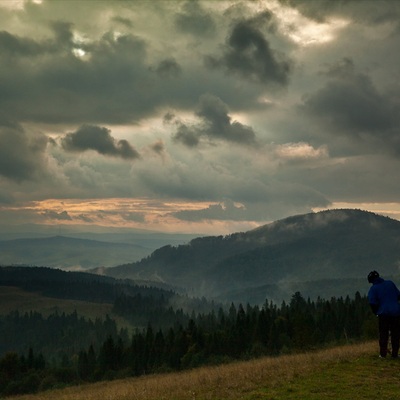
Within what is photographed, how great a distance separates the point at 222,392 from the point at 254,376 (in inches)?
127

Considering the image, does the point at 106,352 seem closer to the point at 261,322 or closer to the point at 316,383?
the point at 261,322

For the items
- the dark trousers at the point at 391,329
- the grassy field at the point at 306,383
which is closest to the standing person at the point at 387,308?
the dark trousers at the point at 391,329

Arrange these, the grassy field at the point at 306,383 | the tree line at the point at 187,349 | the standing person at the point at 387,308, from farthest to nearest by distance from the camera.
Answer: the tree line at the point at 187,349 → the standing person at the point at 387,308 → the grassy field at the point at 306,383

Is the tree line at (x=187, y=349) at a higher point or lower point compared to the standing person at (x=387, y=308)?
lower

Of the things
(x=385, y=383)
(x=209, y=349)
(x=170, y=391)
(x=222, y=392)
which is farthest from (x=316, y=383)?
(x=209, y=349)

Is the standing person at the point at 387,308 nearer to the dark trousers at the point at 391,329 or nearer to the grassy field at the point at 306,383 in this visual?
the dark trousers at the point at 391,329

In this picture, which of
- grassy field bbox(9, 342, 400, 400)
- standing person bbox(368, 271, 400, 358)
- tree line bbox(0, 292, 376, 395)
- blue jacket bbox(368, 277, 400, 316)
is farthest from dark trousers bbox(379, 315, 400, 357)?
tree line bbox(0, 292, 376, 395)

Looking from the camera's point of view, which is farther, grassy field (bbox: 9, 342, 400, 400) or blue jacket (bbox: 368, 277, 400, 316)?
blue jacket (bbox: 368, 277, 400, 316)

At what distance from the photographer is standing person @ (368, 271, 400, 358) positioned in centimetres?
2058

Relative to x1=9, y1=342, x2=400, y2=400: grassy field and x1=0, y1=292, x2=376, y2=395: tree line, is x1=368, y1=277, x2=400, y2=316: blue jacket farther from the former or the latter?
x1=0, y1=292, x2=376, y2=395: tree line

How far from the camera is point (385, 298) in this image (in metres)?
20.9

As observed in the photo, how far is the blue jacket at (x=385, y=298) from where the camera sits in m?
20.6

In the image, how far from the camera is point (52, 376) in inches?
4929

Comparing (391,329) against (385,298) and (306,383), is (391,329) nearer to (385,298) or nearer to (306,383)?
(385,298)
